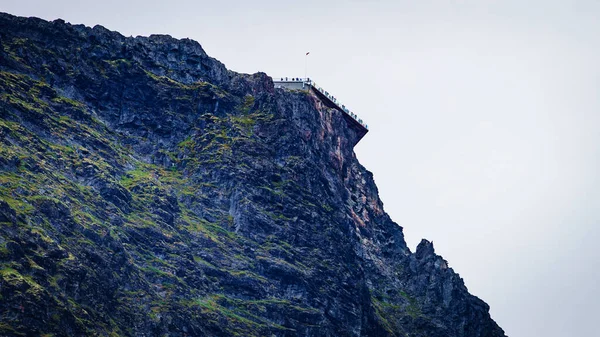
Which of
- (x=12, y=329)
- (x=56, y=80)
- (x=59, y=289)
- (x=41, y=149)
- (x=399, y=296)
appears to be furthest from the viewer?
(x=399, y=296)

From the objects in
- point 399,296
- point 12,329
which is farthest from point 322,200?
point 12,329

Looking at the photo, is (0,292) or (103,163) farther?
(103,163)

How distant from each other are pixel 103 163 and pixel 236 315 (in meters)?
42.1

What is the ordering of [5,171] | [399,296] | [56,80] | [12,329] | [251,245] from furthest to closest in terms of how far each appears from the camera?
[399,296] → [56,80] → [251,245] → [5,171] → [12,329]

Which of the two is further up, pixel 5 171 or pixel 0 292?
pixel 5 171

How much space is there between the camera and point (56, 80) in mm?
181000

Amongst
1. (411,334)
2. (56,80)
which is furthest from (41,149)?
(411,334)

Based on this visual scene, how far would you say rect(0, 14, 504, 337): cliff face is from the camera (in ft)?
418

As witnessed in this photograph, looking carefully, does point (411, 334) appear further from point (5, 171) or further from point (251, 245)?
point (5, 171)

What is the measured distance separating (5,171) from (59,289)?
29947 mm

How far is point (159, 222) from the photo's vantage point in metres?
158

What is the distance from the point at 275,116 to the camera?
19950cm

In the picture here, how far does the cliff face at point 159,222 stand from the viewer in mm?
127312

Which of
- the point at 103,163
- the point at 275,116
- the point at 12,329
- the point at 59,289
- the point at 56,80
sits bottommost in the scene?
the point at 12,329
